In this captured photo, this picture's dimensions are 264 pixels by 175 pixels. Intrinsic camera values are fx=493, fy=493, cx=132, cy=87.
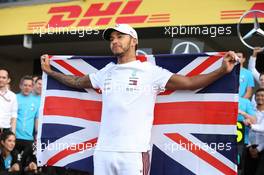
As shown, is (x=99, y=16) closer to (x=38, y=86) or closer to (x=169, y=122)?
(x=38, y=86)

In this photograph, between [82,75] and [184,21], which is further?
[184,21]

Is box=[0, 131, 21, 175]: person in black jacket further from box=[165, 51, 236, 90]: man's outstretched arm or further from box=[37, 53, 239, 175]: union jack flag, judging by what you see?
box=[165, 51, 236, 90]: man's outstretched arm

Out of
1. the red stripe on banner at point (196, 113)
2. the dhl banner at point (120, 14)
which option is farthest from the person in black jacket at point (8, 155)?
the dhl banner at point (120, 14)

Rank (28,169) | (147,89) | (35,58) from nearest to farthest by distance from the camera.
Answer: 1. (147,89)
2. (28,169)
3. (35,58)

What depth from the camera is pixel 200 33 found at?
9281 millimetres

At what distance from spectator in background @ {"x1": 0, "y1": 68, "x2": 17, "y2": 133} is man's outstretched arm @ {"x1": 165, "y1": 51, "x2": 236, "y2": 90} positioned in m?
3.30

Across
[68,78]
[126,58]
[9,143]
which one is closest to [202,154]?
[126,58]

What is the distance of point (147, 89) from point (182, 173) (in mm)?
929

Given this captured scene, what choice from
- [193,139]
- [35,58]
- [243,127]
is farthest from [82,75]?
[35,58]

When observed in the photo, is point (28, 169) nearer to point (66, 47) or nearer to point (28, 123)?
point (28, 123)

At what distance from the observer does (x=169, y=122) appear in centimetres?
445

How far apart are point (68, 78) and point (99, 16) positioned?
5670mm

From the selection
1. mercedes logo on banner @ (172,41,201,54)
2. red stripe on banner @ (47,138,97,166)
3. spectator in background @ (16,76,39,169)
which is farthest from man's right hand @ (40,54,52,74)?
mercedes logo on banner @ (172,41,201,54)

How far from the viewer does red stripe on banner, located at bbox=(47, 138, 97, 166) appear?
4.63 metres
